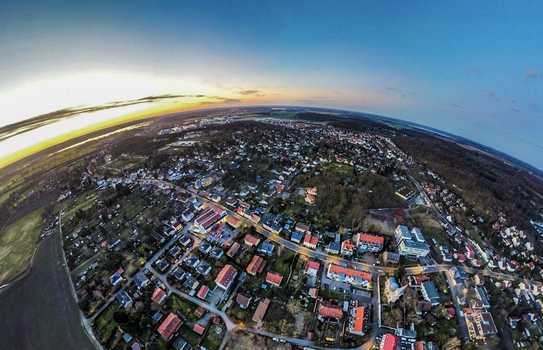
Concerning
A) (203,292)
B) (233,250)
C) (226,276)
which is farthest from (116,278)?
(233,250)

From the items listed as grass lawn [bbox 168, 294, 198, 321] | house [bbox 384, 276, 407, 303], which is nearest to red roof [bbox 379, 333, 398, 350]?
house [bbox 384, 276, 407, 303]

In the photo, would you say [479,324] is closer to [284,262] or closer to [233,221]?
[284,262]

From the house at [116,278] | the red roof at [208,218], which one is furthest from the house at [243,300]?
the house at [116,278]

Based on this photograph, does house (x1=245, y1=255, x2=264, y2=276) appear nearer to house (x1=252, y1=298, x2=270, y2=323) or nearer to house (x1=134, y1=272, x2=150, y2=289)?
house (x1=252, y1=298, x2=270, y2=323)

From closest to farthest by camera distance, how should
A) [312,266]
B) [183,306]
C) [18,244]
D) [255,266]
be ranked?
[183,306]
[255,266]
[312,266]
[18,244]

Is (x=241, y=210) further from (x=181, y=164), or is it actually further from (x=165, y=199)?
(x=181, y=164)

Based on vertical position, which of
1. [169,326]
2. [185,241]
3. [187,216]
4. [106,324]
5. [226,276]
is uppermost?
[226,276]

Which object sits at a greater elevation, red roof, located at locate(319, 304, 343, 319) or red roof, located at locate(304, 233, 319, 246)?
red roof, located at locate(304, 233, 319, 246)
